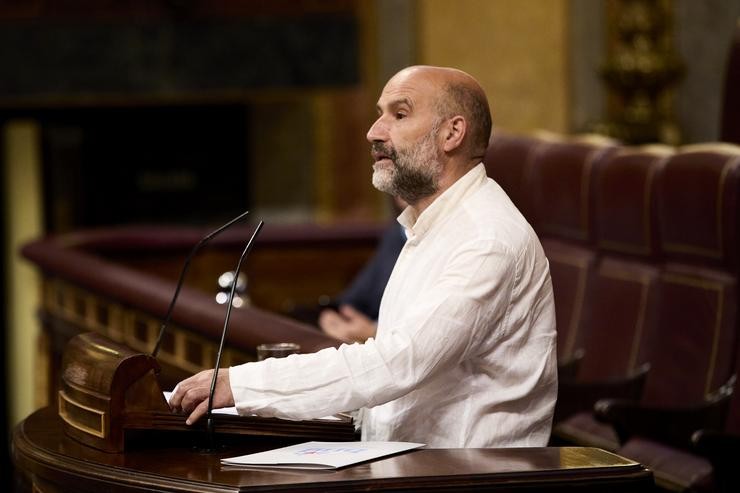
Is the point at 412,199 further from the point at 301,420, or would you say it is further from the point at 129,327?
the point at 129,327

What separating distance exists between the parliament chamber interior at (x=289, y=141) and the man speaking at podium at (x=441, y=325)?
151 cm

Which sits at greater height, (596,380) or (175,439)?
(175,439)

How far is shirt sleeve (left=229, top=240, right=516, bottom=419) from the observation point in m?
1.96

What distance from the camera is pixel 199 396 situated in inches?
78.1

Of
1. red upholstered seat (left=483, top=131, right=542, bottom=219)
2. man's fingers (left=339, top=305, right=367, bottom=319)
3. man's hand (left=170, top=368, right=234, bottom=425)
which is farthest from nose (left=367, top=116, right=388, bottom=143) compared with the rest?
red upholstered seat (left=483, top=131, right=542, bottom=219)

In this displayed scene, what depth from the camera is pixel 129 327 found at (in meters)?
4.01

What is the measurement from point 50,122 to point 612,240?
13.1 ft

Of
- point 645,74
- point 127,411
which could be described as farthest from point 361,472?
point 645,74

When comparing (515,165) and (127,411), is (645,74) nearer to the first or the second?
(515,165)

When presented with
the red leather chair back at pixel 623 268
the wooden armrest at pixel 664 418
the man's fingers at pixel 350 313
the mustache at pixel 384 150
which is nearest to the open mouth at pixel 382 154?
the mustache at pixel 384 150

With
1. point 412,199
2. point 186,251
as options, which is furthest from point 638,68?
point 412,199

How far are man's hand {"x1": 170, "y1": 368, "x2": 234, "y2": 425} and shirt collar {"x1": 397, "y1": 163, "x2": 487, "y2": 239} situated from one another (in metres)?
0.40

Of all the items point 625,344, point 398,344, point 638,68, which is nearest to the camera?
point 398,344

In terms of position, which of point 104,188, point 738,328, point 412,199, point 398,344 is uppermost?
point 412,199
